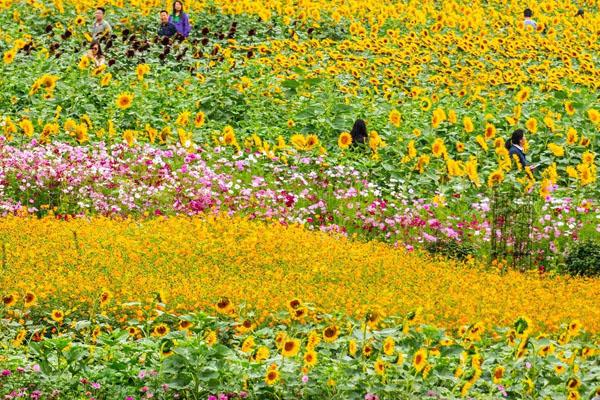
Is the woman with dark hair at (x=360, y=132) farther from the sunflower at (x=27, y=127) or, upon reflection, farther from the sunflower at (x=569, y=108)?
the sunflower at (x=27, y=127)

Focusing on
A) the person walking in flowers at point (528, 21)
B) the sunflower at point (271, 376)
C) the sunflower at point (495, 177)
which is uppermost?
the person walking in flowers at point (528, 21)

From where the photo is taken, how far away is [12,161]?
39.4 ft

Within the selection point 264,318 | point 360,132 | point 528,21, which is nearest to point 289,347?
point 264,318

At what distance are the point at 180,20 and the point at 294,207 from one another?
7.42 meters

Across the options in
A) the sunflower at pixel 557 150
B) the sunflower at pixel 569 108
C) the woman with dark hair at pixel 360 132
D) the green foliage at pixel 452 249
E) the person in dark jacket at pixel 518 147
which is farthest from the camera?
the sunflower at pixel 569 108

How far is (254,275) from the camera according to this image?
30.1 feet

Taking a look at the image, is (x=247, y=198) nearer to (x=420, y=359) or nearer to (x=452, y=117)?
(x=452, y=117)

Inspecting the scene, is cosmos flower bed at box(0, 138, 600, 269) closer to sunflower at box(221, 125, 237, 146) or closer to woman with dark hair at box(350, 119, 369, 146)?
sunflower at box(221, 125, 237, 146)

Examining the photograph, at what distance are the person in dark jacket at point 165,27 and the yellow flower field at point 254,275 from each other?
800cm

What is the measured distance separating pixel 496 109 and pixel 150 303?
900cm

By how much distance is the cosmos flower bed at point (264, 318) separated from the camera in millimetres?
6355

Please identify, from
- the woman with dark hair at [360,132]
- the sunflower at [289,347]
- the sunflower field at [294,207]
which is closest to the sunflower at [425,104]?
the sunflower field at [294,207]

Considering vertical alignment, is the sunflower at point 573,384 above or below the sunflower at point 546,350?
above

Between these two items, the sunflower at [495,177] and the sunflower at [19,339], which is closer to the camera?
the sunflower at [19,339]
